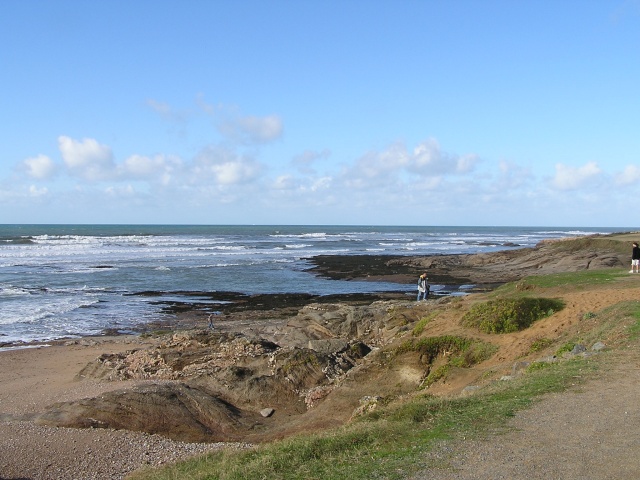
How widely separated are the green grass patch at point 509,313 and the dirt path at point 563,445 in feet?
20.3

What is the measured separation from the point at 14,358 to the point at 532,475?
19585 mm

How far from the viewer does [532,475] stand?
6.20 meters

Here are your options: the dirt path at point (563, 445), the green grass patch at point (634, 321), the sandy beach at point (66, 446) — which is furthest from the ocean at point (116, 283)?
the dirt path at point (563, 445)

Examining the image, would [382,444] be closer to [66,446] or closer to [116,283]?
[66,446]

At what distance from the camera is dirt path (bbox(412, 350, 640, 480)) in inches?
247

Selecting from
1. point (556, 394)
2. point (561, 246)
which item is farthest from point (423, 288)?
point (561, 246)

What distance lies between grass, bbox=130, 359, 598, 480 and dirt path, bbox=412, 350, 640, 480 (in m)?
0.29

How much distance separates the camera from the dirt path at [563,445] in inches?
247

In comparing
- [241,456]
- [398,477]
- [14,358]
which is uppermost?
[398,477]

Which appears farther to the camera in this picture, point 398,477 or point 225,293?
point 225,293

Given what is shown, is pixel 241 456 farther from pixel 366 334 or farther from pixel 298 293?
pixel 298 293

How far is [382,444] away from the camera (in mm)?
7574

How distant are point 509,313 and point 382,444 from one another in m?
9.10

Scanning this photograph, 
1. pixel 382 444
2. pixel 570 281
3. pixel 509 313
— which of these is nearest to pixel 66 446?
pixel 382 444
